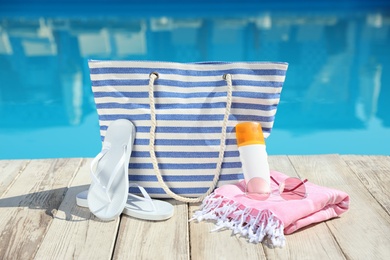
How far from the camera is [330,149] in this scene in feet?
9.71

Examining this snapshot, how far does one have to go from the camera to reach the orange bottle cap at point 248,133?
1.57 meters

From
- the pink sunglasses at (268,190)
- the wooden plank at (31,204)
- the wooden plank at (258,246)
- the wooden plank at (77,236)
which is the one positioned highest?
the pink sunglasses at (268,190)

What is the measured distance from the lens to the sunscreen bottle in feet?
5.15

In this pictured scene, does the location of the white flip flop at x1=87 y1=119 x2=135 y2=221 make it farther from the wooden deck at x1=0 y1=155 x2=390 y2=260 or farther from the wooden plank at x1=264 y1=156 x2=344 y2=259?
the wooden plank at x1=264 y1=156 x2=344 y2=259


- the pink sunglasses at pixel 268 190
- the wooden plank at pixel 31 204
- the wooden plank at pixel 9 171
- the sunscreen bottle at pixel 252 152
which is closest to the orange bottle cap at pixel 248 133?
the sunscreen bottle at pixel 252 152

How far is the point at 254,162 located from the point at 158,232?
0.34 m

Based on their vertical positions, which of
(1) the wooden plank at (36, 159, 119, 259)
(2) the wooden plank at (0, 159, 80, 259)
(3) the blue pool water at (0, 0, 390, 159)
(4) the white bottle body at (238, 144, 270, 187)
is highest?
(4) the white bottle body at (238, 144, 270, 187)

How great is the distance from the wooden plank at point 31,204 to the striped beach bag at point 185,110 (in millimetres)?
295

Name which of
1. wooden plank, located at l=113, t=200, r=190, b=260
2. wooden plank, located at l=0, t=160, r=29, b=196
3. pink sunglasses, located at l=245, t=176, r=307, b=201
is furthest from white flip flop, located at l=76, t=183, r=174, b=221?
wooden plank, located at l=0, t=160, r=29, b=196

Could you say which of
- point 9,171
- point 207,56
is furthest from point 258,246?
point 207,56

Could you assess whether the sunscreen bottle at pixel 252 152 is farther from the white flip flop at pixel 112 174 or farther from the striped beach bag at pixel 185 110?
the white flip flop at pixel 112 174

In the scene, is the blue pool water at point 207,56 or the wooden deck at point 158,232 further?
the blue pool water at point 207,56

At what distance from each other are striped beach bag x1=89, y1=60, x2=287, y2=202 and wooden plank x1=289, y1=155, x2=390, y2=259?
33 cm

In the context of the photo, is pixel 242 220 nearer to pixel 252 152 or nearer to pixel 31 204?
pixel 252 152
